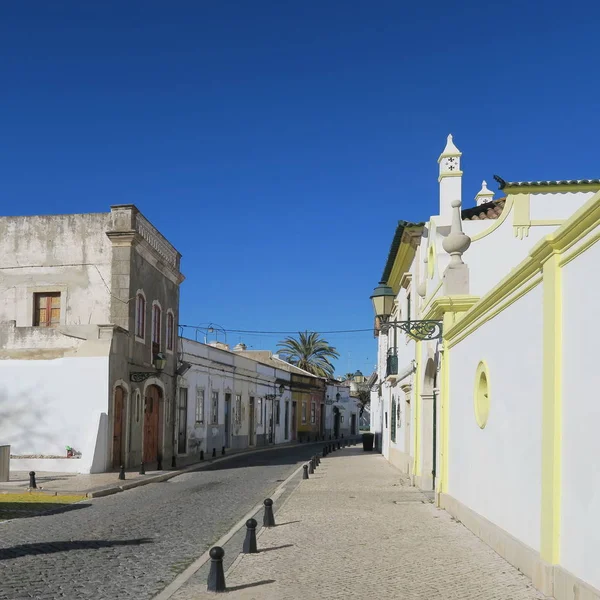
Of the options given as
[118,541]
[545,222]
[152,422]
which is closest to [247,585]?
[118,541]

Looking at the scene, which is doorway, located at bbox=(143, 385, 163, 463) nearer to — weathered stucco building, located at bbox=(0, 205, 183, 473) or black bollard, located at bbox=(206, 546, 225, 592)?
weathered stucco building, located at bbox=(0, 205, 183, 473)

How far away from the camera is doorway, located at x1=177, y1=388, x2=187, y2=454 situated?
96.7ft

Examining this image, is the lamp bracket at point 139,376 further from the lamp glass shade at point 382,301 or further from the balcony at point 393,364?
the lamp glass shade at point 382,301

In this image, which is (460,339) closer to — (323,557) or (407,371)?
(323,557)

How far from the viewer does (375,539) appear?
10.0 metres

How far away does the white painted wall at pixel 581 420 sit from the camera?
18.6 ft

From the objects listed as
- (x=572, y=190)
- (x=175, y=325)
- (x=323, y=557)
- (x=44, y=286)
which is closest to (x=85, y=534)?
(x=323, y=557)

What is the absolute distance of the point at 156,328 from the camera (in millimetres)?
26016

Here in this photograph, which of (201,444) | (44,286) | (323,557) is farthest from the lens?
(201,444)

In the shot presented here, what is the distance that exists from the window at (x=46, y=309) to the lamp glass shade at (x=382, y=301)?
12533mm

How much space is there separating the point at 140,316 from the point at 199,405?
30.7 ft

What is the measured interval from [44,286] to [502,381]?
57.0 ft

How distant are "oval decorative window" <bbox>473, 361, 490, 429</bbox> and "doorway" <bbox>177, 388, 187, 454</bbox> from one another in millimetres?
20533

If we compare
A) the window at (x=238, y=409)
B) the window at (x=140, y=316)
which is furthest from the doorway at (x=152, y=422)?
the window at (x=238, y=409)
